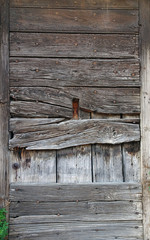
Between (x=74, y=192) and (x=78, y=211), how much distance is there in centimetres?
19

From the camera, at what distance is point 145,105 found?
8.89 ft

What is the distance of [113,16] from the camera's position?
271 centimetres

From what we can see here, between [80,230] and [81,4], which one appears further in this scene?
[81,4]

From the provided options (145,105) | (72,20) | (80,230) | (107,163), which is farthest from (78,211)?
(72,20)

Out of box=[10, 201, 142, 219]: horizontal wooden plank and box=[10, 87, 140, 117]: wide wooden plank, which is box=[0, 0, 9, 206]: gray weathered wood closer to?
box=[10, 87, 140, 117]: wide wooden plank

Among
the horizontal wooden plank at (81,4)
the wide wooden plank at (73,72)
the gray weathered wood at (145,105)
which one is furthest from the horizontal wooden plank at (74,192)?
the horizontal wooden plank at (81,4)

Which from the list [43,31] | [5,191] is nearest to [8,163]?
[5,191]

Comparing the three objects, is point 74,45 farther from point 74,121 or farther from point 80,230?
point 80,230

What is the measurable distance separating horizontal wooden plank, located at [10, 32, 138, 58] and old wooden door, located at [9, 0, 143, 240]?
10 mm

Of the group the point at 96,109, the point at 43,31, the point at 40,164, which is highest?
the point at 43,31

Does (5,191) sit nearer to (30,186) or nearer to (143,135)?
(30,186)

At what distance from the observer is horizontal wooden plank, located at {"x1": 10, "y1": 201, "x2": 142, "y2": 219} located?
255cm

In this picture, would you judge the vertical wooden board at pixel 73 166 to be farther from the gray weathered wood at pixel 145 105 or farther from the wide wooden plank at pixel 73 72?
the wide wooden plank at pixel 73 72

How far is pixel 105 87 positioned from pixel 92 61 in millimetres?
300
